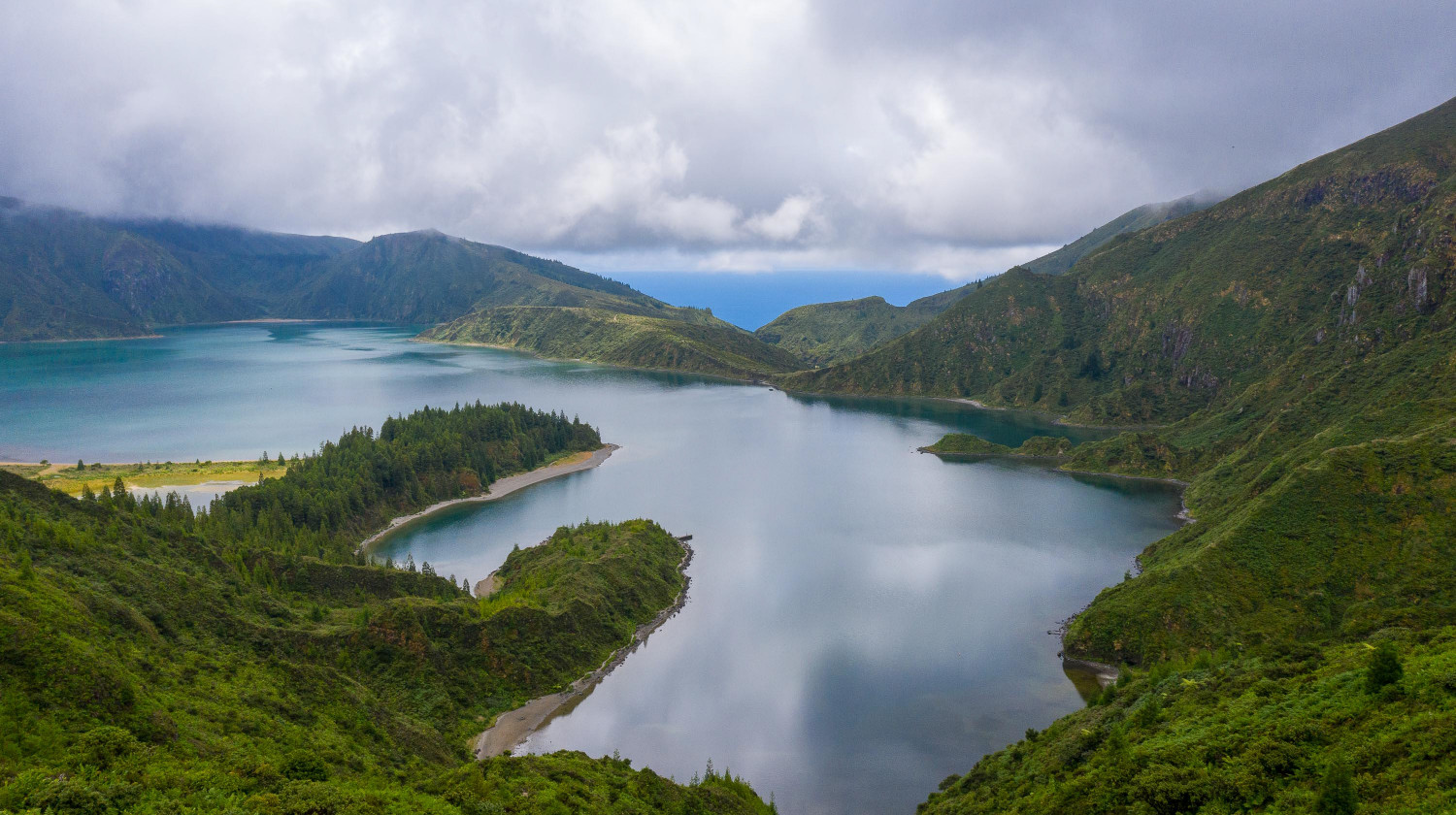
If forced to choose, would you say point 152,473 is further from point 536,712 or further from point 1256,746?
point 1256,746

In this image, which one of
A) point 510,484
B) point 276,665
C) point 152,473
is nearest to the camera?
point 276,665

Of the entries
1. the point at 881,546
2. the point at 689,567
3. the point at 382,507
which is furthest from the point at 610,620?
the point at 382,507

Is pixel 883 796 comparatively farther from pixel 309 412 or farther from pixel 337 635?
pixel 309 412

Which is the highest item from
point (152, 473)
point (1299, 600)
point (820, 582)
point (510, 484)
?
point (1299, 600)

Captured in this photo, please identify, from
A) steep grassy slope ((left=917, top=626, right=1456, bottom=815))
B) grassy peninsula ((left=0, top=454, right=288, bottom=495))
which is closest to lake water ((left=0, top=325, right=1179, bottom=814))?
steep grassy slope ((left=917, top=626, right=1456, bottom=815))

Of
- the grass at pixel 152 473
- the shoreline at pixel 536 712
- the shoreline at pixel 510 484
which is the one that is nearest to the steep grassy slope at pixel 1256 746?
the shoreline at pixel 536 712

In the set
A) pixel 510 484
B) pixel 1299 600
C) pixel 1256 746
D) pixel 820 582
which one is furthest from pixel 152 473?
pixel 1299 600

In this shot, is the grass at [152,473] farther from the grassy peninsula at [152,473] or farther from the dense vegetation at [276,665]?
the dense vegetation at [276,665]
